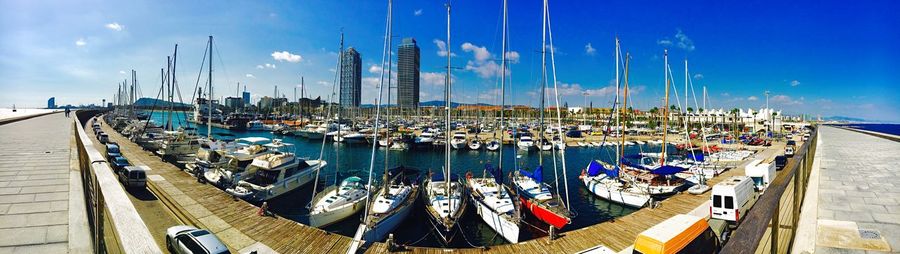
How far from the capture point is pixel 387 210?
16406 millimetres

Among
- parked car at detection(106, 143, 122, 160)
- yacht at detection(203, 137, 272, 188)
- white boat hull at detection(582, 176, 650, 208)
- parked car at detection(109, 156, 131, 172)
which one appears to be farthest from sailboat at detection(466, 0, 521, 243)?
parked car at detection(106, 143, 122, 160)

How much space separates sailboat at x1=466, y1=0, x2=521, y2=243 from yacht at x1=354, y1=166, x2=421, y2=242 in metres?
3.73

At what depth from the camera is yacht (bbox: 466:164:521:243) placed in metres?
15.3

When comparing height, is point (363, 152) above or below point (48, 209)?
below

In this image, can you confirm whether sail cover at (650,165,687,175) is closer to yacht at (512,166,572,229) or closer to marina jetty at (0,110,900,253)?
marina jetty at (0,110,900,253)

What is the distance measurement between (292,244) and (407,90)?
31.5m

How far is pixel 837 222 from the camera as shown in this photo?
577 cm

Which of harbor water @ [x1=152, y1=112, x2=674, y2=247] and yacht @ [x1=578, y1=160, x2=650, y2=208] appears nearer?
harbor water @ [x1=152, y1=112, x2=674, y2=247]

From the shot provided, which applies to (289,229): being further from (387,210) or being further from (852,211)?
(852,211)

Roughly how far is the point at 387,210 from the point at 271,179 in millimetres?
11327

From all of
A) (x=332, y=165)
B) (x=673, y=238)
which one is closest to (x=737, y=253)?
(x=673, y=238)

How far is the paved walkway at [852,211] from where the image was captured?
4.92 m

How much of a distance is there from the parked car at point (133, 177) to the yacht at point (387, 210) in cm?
1150

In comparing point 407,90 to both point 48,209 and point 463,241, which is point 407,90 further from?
point 48,209
